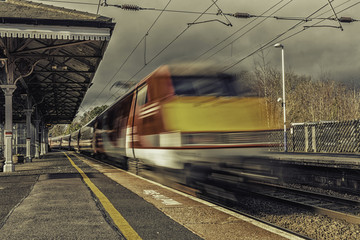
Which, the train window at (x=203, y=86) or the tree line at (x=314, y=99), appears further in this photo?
the tree line at (x=314, y=99)

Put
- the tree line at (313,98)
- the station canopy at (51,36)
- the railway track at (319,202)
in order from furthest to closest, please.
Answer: the tree line at (313,98) < the station canopy at (51,36) < the railway track at (319,202)

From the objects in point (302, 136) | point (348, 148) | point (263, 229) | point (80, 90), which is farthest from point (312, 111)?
point (263, 229)

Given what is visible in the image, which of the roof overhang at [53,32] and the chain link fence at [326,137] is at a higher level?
the roof overhang at [53,32]

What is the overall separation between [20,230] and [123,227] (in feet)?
4.10

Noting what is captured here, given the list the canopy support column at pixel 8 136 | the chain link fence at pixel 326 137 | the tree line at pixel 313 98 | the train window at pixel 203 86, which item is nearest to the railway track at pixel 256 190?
the train window at pixel 203 86

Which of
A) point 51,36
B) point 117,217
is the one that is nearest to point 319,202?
point 117,217

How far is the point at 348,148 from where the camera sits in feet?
59.4

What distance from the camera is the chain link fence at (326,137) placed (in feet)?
57.9

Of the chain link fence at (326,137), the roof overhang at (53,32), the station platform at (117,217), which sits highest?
the roof overhang at (53,32)

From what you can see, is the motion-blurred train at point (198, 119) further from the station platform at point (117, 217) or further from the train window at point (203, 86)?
the station platform at point (117, 217)

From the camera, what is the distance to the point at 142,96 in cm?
902

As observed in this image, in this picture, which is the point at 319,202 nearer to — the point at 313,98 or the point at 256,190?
the point at 256,190

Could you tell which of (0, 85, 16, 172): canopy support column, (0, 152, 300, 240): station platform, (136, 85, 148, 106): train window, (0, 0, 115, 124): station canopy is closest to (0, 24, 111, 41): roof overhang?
(0, 0, 115, 124): station canopy

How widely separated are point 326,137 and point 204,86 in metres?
14.8
